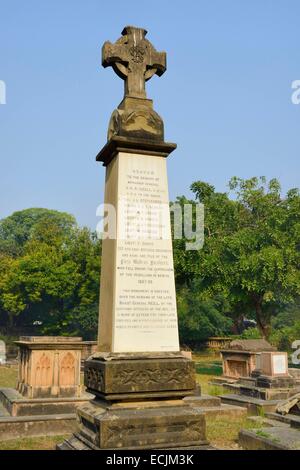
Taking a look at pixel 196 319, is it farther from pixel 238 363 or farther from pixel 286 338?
pixel 238 363

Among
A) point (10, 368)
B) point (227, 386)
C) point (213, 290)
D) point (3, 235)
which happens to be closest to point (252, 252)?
point (213, 290)

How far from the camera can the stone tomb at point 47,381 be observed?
1136 cm

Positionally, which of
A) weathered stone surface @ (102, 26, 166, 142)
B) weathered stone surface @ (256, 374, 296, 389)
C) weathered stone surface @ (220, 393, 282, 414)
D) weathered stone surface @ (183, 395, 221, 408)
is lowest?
weathered stone surface @ (220, 393, 282, 414)

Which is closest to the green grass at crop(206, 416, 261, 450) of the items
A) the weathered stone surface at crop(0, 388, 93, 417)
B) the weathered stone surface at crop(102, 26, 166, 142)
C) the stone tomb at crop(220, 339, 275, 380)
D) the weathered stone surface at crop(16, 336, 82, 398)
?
the weathered stone surface at crop(0, 388, 93, 417)

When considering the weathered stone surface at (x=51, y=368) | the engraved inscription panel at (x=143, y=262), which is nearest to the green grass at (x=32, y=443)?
the weathered stone surface at (x=51, y=368)

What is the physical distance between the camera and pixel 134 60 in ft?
23.3

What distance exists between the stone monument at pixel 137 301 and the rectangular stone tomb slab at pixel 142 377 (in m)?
0.01

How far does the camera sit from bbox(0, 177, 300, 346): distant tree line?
78.7 ft

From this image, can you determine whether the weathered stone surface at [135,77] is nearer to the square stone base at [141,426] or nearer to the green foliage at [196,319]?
the square stone base at [141,426]

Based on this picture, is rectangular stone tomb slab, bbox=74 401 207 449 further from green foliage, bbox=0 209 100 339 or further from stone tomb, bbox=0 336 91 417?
green foliage, bbox=0 209 100 339

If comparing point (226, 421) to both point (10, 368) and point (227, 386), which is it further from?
point (10, 368)

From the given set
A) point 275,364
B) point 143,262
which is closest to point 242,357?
point 275,364

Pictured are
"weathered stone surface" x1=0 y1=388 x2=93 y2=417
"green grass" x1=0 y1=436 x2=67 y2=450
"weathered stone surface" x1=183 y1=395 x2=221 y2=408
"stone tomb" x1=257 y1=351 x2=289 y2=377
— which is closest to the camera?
"green grass" x1=0 y1=436 x2=67 y2=450
